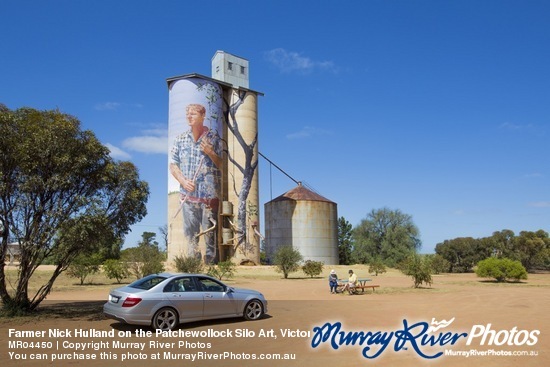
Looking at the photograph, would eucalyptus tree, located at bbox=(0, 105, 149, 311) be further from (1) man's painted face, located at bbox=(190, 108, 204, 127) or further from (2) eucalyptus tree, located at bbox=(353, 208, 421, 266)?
(2) eucalyptus tree, located at bbox=(353, 208, 421, 266)

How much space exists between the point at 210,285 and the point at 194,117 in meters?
48.8

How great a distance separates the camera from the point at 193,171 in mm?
57656

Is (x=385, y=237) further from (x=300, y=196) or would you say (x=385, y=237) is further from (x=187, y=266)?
(x=187, y=266)

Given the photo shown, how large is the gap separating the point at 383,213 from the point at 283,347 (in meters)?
67.2

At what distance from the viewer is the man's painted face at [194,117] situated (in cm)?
5856

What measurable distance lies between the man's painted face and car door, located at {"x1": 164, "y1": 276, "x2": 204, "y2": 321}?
4879cm

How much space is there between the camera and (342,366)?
815 cm

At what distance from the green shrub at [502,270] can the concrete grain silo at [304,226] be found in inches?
1229

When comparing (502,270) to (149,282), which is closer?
(149,282)

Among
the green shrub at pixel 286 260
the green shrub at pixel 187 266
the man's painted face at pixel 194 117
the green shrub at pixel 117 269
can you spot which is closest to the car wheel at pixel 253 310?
the green shrub at pixel 187 266

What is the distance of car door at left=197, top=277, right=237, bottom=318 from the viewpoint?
11.7 meters

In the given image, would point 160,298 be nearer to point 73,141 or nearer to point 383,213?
point 73,141

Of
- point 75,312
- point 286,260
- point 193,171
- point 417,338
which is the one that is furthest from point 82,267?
point 417,338

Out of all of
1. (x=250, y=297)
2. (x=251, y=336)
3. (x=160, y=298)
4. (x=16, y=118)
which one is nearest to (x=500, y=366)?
(x=251, y=336)
